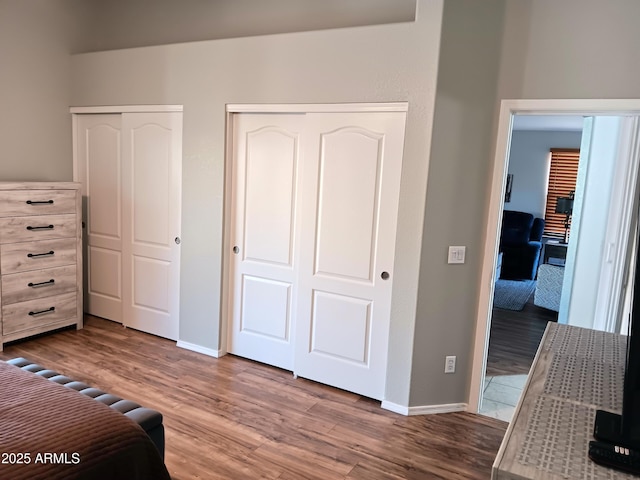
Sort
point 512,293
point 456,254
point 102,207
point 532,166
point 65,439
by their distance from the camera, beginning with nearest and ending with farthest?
point 65,439, point 456,254, point 102,207, point 512,293, point 532,166

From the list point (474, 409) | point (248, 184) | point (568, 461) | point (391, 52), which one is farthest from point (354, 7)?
point (568, 461)

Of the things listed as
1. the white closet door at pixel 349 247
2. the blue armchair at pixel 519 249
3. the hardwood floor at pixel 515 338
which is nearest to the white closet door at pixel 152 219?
the white closet door at pixel 349 247

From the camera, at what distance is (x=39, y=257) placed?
13.4ft

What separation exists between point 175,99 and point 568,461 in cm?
371

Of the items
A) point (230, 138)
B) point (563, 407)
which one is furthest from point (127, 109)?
point (563, 407)

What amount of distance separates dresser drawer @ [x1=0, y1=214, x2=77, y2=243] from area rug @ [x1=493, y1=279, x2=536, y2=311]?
15.1ft

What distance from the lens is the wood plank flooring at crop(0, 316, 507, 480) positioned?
259 cm

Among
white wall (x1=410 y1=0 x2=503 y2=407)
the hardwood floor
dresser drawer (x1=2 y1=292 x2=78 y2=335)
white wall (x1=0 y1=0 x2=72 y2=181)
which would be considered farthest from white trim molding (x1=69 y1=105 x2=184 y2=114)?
the hardwood floor

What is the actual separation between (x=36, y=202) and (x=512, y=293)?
18.9 feet

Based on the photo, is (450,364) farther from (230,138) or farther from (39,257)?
(39,257)

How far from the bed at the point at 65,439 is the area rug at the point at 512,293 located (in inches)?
189

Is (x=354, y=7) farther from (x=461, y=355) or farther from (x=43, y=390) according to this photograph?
(x=43, y=390)

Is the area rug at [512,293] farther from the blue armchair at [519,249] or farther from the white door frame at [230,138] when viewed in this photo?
the white door frame at [230,138]

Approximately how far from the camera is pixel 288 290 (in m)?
3.69
